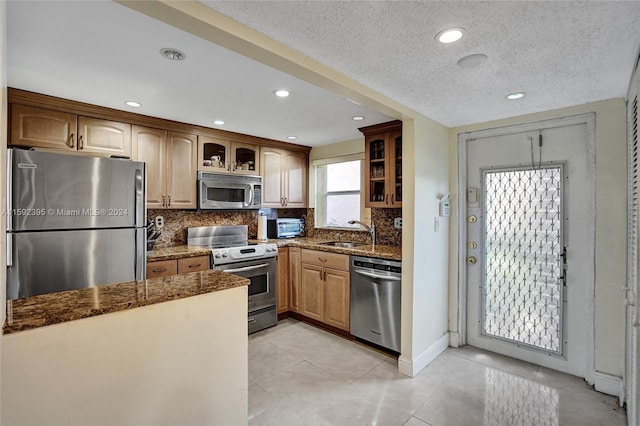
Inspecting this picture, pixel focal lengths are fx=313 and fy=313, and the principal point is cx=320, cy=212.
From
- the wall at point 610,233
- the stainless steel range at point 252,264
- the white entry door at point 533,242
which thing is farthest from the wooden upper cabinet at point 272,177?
the wall at point 610,233

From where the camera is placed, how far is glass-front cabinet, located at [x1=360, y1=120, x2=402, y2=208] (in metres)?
3.31

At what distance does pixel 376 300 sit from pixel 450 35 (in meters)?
2.28

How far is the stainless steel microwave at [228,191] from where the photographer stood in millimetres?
3492

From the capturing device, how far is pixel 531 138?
2793mm

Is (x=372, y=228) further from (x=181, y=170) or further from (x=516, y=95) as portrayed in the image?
(x=181, y=170)

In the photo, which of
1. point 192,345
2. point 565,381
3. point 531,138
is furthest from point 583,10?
point 565,381

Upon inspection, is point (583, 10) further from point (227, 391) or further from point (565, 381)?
point (565, 381)

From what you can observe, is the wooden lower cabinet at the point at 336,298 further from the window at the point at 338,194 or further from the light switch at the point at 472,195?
the light switch at the point at 472,195

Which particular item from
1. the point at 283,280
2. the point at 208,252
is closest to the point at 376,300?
the point at 283,280

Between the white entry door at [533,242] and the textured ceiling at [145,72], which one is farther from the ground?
the textured ceiling at [145,72]

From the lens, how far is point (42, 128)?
2.55 meters

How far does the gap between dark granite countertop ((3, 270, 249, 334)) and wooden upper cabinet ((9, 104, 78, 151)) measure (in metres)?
1.95

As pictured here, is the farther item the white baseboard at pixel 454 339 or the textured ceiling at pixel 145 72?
the white baseboard at pixel 454 339

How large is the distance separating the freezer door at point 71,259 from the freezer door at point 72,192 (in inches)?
2.8
